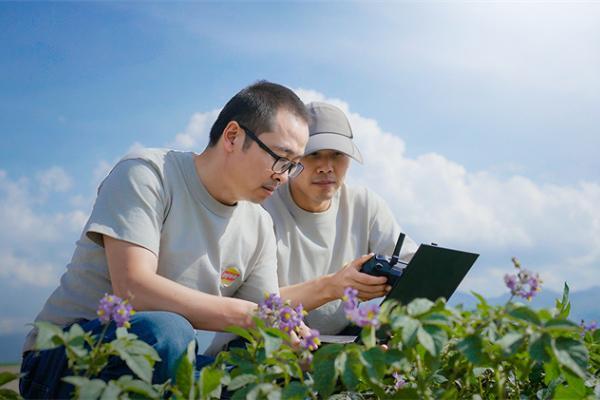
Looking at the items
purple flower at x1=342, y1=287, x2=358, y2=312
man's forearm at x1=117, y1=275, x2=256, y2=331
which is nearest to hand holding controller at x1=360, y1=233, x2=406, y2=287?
man's forearm at x1=117, y1=275, x2=256, y2=331

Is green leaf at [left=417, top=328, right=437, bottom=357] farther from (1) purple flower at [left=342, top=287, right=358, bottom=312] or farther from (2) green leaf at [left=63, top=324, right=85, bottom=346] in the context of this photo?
(2) green leaf at [left=63, top=324, right=85, bottom=346]

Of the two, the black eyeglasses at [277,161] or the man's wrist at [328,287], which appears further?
the man's wrist at [328,287]

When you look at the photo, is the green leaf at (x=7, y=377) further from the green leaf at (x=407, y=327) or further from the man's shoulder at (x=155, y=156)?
the green leaf at (x=407, y=327)

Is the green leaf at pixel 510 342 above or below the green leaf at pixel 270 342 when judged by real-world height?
above

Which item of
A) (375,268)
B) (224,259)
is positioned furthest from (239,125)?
(375,268)

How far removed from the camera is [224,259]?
289 centimetres

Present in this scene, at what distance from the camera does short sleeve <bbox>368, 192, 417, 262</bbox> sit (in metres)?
3.89

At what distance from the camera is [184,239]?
271cm

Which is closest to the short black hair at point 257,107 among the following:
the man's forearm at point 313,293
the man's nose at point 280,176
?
the man's nose at point 280,176

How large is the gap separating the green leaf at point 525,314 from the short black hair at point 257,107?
1.43 meters

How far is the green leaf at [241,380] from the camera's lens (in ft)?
5.68

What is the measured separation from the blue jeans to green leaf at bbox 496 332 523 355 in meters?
0.93

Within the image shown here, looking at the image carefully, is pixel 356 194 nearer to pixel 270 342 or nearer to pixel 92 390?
pixel 270 342

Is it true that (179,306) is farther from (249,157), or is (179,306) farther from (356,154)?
(356,154)
